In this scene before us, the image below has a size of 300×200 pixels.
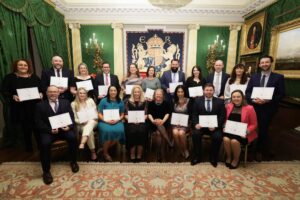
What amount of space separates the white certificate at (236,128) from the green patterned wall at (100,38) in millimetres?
5475

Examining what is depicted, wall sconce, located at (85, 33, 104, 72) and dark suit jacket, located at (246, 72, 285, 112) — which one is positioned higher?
wall sconce, located at (85, 33, 104, 72)

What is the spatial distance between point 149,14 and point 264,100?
5353 mm

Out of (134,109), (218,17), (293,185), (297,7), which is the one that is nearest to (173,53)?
(218,17)

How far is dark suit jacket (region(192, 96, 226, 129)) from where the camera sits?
3012 mm

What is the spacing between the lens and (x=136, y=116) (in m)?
3.19

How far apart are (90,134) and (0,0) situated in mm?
3152

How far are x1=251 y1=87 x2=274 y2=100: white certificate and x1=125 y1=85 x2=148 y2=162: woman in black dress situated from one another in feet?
6.68

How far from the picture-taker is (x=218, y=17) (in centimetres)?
670

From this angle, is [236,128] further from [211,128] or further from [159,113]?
[159,113]

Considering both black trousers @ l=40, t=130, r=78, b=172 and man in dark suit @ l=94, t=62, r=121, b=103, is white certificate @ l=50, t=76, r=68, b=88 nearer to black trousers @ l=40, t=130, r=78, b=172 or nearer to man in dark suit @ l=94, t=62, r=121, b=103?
man in dark suit @ l=94, t=62, r=121, b=103

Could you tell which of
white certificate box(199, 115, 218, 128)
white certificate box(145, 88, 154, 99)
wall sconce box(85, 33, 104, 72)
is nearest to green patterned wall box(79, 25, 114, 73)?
wall sconce box(85, 33, 104, 72)

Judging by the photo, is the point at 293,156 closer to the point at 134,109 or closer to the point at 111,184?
the point at 134,109

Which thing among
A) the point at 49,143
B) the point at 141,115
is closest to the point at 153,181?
the point at 141,115

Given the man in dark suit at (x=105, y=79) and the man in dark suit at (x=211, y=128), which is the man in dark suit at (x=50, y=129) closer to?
the man in dark suit at (x=105, y=79)
